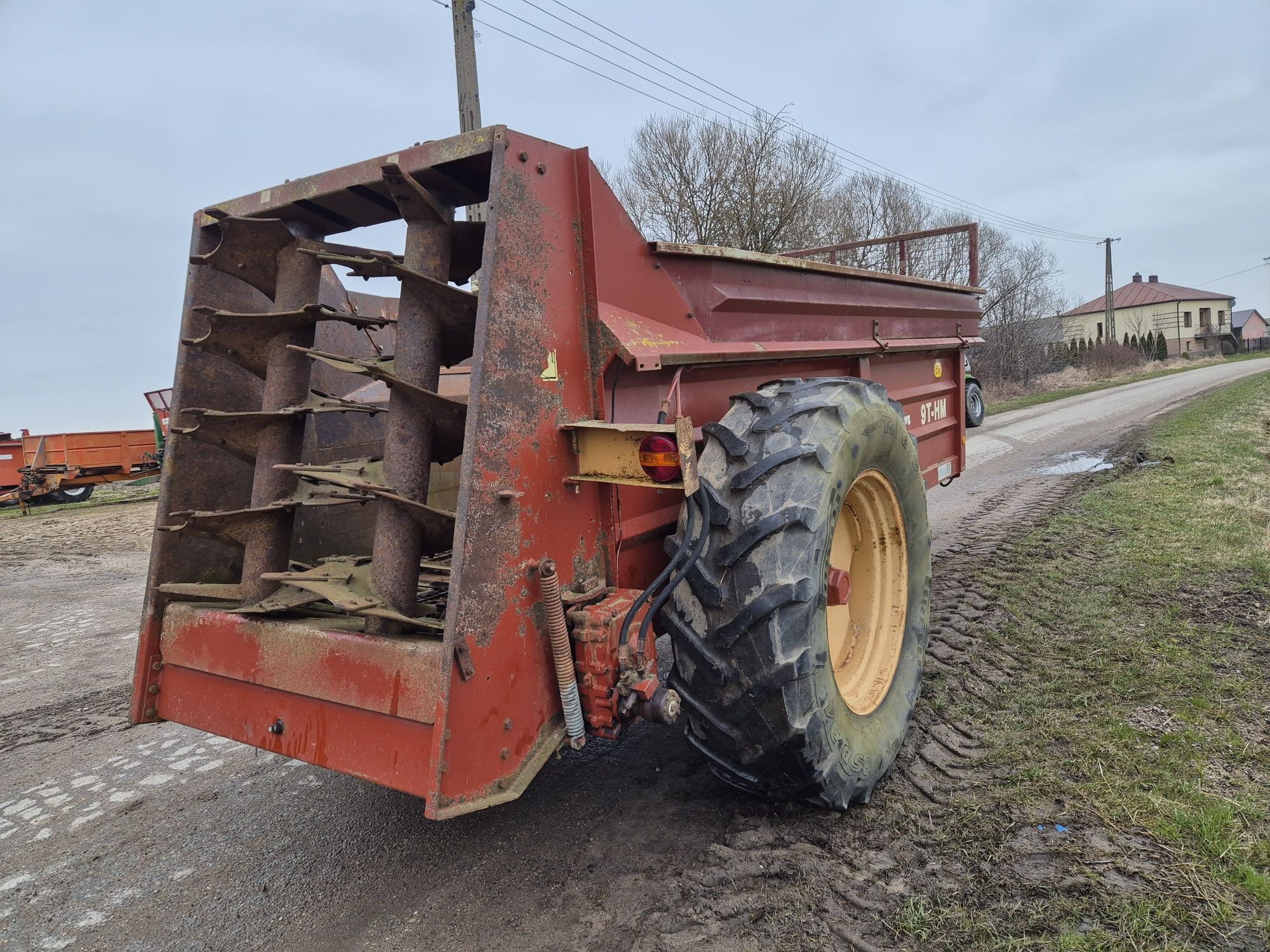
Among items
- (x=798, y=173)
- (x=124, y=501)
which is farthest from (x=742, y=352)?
(x=798, y=173)

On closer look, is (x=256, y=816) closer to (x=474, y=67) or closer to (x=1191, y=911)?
(x=1191, y=911)

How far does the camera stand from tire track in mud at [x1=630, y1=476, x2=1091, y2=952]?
6.70ft

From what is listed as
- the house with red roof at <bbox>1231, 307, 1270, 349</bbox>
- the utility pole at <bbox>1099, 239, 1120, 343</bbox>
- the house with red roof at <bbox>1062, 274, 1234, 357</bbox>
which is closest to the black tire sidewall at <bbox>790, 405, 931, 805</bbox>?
the utility pole at <bbox>1099, 239, 1120, 343</bbox>

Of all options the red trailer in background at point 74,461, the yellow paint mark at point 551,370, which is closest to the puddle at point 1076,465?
the yellow paint mark at point 551,370

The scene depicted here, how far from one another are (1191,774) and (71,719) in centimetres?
499

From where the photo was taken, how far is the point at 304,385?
9.16 ft

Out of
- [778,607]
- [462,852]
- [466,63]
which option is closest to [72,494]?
[466,63]

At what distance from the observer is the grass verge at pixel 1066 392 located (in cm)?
2108

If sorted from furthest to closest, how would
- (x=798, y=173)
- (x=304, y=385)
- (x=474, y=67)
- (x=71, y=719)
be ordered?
(x=798, y=173) < (x=474, y=67) < (x=71, y=719) < (x=304, y=385)

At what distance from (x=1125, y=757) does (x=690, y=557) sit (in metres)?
1.77

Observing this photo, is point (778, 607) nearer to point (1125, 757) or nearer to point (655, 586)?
point (655, 586)

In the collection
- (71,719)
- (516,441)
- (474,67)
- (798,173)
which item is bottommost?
(71,719)

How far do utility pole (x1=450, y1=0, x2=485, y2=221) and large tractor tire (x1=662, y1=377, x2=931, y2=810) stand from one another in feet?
31.9

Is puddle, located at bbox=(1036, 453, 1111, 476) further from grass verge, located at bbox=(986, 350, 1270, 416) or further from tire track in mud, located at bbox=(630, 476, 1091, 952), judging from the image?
grass verge, located at bbox=(986, 350, 1270, 416)
